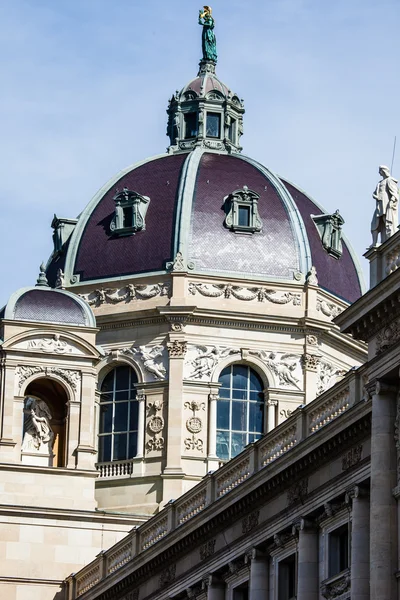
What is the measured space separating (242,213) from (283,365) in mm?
7123

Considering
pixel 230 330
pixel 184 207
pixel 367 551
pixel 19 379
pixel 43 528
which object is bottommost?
pixel 367 551

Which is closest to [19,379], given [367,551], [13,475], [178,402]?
[13,475]

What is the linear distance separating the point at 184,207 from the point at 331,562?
128ft

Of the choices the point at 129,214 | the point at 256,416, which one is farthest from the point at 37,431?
the point at 129,214

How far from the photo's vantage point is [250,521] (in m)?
60.7

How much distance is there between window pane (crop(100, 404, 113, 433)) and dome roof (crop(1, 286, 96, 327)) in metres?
8.86

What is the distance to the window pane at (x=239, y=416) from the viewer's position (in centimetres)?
8881

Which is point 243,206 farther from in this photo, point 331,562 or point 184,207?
point 331,562

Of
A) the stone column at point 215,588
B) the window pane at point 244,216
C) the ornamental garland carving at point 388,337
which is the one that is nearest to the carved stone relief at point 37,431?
the window pane at point 244,216

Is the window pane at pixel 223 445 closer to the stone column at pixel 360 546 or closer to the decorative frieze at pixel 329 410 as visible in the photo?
the decorative frieze at pixel 329 410

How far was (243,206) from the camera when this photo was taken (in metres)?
92.1

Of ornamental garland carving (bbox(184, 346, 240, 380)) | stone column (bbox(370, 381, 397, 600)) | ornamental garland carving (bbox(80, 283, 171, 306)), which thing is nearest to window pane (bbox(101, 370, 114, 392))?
ornamental garland carving (bbox(80, 283, 171, 306))

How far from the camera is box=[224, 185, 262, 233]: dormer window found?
300 ft

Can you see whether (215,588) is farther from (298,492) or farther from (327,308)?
(327,308)
